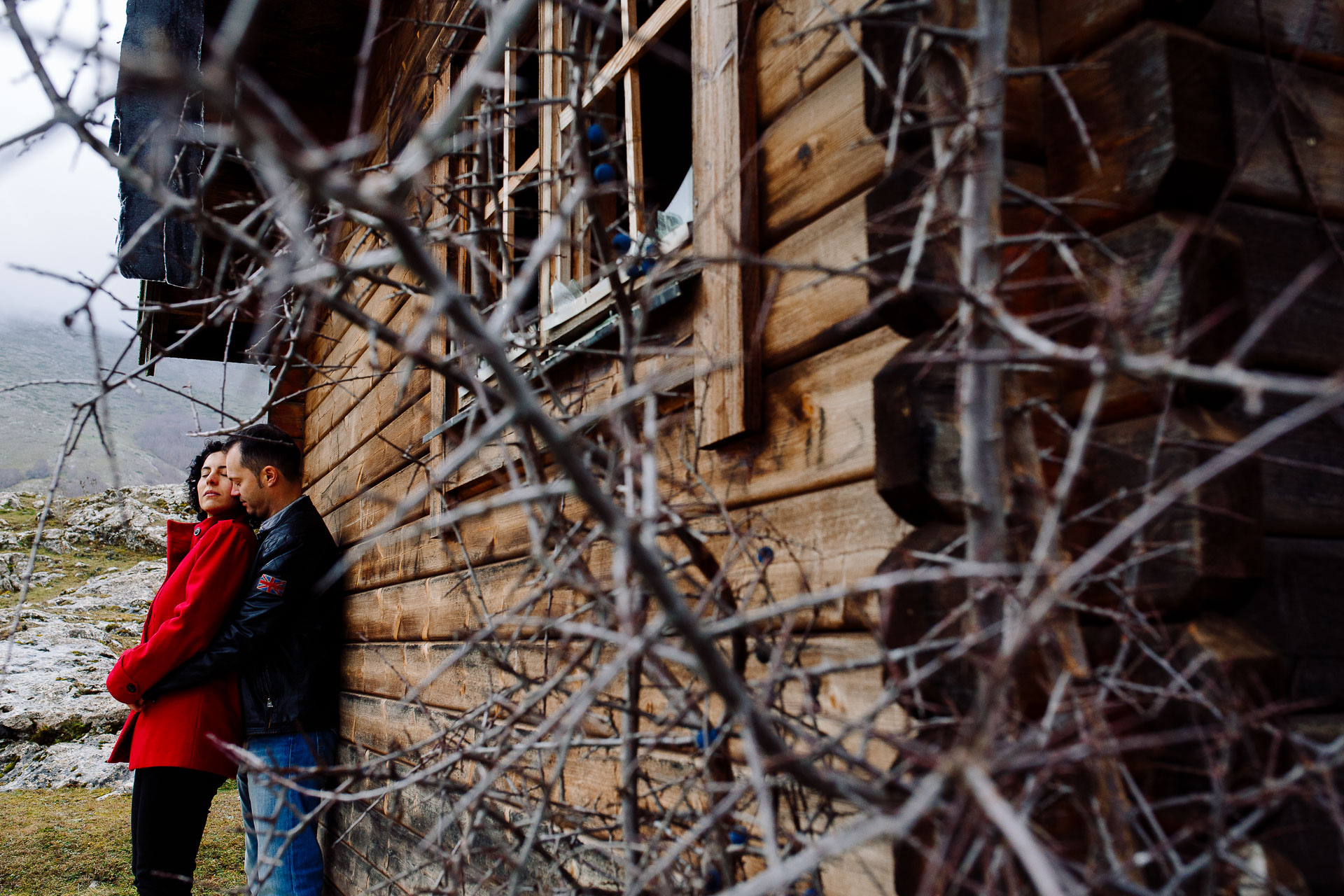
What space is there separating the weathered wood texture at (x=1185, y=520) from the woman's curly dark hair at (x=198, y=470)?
380 centimetres

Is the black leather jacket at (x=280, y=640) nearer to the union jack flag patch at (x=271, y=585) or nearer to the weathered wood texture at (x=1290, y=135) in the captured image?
the union jack flag patch at (x=271, y=585)

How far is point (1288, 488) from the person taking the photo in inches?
44.9

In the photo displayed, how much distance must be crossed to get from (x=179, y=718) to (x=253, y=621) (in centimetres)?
40

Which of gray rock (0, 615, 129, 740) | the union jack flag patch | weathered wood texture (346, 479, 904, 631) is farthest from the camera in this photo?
gray rock (0, 615, 129, 740)

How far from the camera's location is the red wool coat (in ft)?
10.3

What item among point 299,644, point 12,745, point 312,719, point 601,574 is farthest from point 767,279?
point 12,745

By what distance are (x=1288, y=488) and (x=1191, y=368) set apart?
0.72 meters

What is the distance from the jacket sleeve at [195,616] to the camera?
313 cm

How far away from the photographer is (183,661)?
3246 mm

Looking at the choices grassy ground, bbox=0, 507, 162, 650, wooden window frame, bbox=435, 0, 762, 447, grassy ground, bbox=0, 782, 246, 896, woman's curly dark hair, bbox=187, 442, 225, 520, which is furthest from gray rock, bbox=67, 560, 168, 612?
wooden window frame, bbox=435, 0, 762, 447

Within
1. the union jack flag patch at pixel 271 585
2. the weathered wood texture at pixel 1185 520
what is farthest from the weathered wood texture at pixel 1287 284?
the union jack flag patch at pixel 271 585

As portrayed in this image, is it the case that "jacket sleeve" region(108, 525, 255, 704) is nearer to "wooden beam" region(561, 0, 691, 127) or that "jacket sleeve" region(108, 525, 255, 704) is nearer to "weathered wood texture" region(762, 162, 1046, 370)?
"wooden beam" region(561, 0, 691, 127)

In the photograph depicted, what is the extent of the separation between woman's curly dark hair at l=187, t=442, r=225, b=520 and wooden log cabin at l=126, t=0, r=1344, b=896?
92.0 inches

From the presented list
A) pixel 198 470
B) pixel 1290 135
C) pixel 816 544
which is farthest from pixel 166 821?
pixel 1290 135
